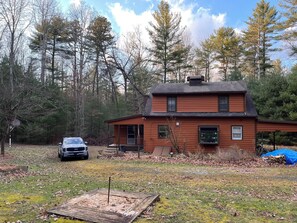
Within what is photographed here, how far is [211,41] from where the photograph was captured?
3606 centimetres

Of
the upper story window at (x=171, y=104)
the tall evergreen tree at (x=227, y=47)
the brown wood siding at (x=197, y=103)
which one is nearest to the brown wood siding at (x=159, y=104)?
the upper story window at (x=171, y=104)

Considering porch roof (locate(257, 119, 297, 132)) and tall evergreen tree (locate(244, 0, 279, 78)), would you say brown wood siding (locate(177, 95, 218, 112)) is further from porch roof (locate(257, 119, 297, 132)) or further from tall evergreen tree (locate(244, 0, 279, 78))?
tall evergreen tree (locate(244, 0, 279, 78))

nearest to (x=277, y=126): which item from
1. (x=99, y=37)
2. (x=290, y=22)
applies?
(x=290, y=22)

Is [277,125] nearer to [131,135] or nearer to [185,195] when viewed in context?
[131,135]

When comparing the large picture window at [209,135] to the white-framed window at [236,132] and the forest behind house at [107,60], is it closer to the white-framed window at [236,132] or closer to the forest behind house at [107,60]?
the white-framed window at [236,132]

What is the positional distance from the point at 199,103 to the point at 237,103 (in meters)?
3.04

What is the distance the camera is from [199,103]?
21.3m

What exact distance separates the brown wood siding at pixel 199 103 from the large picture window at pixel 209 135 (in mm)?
1581

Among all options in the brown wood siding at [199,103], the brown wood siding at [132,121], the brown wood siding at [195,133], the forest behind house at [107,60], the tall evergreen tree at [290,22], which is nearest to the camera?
the brown wood siding at [195,133]

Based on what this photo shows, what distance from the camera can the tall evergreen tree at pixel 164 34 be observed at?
3331cm

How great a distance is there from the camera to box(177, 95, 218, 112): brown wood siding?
2109 centimetres

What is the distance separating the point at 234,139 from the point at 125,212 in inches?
657

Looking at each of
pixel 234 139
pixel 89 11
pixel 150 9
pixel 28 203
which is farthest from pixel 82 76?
pixel 28 203

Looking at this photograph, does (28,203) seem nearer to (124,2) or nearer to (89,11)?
(124,2)
